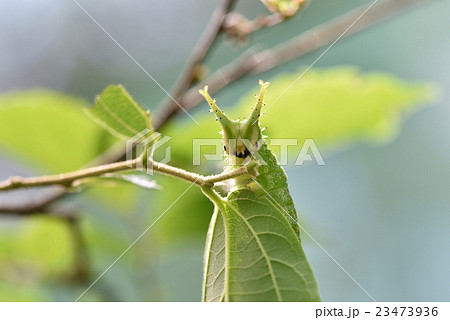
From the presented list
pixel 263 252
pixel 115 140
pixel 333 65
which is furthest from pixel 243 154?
pixel 333 65

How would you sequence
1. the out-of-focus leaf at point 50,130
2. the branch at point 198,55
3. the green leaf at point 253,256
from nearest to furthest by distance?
the green leaf at point 253,256 < the branch at point 198,55 < the out-of-focus leaf at point 50,130

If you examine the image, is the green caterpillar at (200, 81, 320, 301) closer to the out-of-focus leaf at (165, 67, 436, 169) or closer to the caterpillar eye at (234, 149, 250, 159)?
the caterpillar eye at (234, 149, 250, 159)

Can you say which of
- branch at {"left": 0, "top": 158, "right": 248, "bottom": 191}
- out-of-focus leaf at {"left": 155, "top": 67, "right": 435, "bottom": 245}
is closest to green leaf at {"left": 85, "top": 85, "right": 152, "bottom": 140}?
branch at {"left": 0, "top": 158, "right": 248, "bottom": 191}

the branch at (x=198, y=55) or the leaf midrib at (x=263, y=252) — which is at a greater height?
the branch at (x=198, y=55)

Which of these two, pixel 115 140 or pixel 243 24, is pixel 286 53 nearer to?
pixel 243 24

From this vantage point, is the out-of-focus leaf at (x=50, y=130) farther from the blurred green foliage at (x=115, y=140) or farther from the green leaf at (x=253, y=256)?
the green leaf at (x=253, y=256)

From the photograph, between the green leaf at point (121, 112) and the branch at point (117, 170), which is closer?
the branch at point (117, 170)

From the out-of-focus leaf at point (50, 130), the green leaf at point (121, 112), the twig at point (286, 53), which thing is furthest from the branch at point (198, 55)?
the green leaf at point (121, 112)
